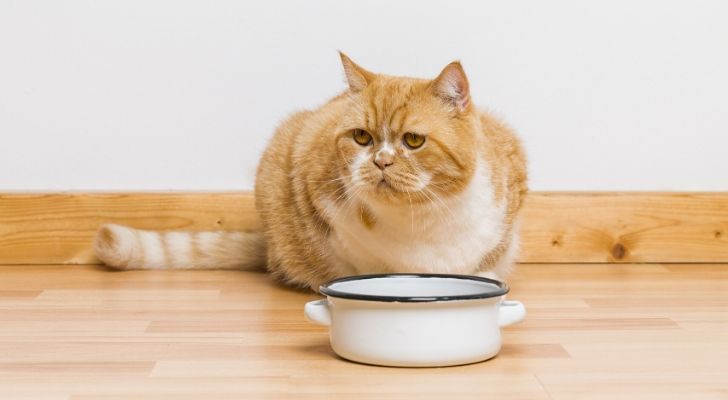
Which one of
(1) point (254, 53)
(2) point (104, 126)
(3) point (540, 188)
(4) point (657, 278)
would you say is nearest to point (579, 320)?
(4) point (657, 278)

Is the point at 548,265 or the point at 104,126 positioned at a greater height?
the point at 104,126

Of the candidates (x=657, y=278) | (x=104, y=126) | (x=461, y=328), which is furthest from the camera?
(x=104, y=126)

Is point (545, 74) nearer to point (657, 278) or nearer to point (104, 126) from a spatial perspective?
→ point (657, 278)

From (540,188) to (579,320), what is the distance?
794mm

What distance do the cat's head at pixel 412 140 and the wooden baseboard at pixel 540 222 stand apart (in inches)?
29.4

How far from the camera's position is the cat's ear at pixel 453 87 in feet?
5.86

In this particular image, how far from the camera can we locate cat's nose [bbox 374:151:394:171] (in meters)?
1.78

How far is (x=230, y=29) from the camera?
247 centimetres

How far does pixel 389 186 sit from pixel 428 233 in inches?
7.0

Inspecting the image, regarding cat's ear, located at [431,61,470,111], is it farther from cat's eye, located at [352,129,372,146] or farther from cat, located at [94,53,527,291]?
cat's eye, located at [352,129,372,146]

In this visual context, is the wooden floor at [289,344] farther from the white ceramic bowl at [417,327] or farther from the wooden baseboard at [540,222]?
the wooden baseboard at [540,222]

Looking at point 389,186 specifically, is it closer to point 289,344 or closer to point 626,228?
point 289,344

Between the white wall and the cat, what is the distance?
24cm

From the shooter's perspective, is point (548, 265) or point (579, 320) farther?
point (548, 265)
